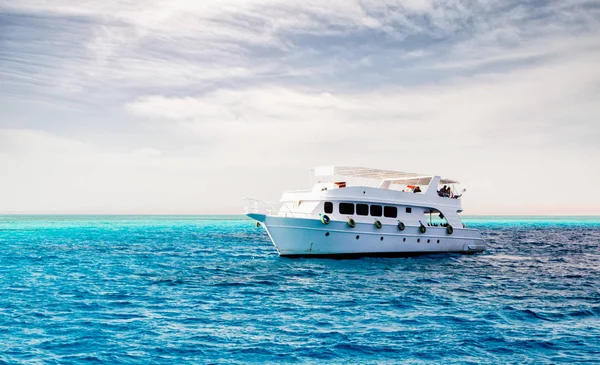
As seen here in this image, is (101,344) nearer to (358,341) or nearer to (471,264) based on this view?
(358,341)

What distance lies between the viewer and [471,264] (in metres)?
35.2

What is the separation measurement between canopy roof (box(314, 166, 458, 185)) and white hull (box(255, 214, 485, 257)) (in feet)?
16.7

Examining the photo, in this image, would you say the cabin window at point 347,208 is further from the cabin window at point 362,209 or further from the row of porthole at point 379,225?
the row of porthole at point 379,225

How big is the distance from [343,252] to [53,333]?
70.8ft

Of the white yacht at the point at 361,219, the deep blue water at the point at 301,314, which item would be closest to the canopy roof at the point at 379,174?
the white yacht at the point at 361,219

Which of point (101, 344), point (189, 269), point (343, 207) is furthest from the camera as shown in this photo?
point (343, 207)

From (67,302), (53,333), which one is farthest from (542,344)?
(67,302)

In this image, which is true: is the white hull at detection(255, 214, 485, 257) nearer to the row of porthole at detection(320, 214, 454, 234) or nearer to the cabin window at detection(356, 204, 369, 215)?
the row of porthole at detection(320, 214, 454, 234)

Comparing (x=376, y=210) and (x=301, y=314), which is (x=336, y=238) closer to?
(x=376, y=210)

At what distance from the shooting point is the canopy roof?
3809cm

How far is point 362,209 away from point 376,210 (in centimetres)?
114

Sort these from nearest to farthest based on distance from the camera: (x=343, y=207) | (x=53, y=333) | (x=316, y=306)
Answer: (x=53, y=333), (x=316, y=306), (x=343, y=207)

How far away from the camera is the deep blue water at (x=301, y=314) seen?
13.8 metres

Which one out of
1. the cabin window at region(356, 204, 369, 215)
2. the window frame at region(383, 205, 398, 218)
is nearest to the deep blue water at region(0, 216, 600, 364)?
the cabin window at region(356, 204, 369, 215)
